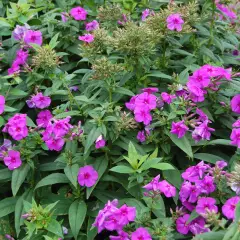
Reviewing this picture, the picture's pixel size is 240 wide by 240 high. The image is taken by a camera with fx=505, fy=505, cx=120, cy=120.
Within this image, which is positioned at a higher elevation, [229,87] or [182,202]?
[229,87]

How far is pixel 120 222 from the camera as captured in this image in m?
2.43

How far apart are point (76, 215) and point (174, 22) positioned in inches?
50.6

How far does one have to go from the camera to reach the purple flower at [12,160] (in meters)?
2.84

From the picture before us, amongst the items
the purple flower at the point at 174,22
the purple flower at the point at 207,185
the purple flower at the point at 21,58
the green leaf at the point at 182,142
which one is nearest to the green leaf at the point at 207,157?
the green leaf at the point at 182,142

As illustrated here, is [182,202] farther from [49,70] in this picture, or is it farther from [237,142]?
[49,70]

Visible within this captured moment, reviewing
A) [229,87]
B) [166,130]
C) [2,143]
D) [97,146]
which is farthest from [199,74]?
[2,143]

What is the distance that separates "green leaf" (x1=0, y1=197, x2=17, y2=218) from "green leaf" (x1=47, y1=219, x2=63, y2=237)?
0.42 metres

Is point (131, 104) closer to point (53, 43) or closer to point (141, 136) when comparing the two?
point (141, 136)

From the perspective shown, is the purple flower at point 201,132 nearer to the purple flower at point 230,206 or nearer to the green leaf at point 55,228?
the purple flower at point 230,206

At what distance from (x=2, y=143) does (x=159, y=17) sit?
49.8 inches

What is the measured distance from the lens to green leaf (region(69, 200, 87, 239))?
2650mm

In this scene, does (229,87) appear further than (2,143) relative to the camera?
No

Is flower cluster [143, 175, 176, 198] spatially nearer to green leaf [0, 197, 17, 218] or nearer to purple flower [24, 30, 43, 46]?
green leaf [0, 197, 17, 218]

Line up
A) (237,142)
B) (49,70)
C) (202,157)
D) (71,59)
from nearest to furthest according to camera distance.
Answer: (237,142) < (202,157) < (49,70) < (71,59)
